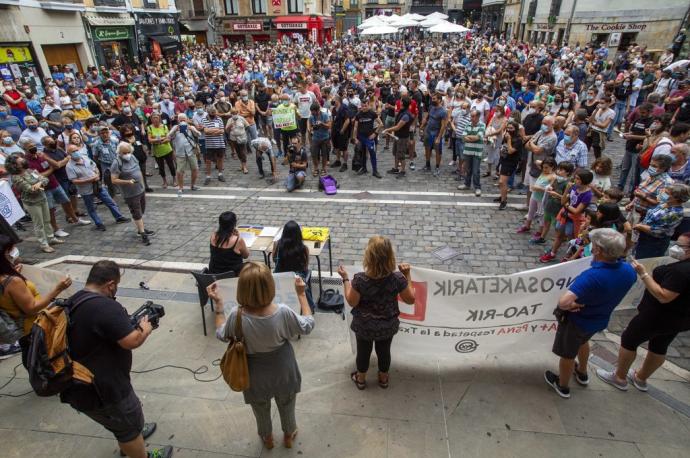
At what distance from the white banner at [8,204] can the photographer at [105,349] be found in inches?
220

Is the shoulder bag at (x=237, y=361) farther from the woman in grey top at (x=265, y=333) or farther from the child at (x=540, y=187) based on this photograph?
the child at (x=540, y=187)

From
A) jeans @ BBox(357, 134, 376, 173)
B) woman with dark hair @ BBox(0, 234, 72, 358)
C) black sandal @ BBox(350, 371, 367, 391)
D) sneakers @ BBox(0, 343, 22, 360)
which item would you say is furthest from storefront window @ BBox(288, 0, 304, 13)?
black sandal @ BBox(350, 371, 367, 391)

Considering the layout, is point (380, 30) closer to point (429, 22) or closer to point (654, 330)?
point (429, 22)

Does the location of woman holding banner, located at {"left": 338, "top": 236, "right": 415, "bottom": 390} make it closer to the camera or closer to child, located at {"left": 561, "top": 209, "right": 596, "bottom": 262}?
the camera

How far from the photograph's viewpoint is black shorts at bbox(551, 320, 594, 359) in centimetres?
343

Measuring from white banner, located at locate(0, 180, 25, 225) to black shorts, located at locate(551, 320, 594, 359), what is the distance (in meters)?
8.30

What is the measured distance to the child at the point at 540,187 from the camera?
6.58 m

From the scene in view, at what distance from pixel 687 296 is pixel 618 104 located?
40.7ft

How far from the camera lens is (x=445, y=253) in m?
6.66

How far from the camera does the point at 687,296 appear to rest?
3.22m

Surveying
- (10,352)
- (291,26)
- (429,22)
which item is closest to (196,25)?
(291,26)

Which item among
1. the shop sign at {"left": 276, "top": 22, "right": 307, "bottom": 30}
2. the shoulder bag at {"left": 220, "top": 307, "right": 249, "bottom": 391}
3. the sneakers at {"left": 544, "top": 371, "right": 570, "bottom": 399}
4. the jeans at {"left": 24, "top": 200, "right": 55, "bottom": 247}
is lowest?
the sneakers at {"left": 544, "top": 371, "right": 570, "bottom": 399}

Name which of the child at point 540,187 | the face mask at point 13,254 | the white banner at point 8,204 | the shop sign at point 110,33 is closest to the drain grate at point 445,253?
the child at point 540,187

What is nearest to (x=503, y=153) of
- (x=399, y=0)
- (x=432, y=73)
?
(x=432, y=73)
